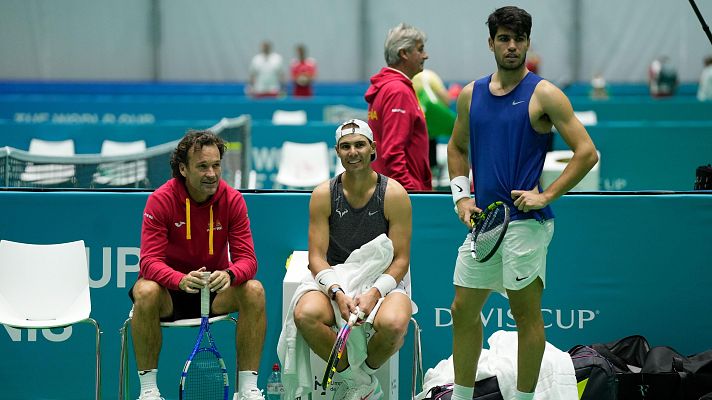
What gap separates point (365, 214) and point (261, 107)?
1056cm

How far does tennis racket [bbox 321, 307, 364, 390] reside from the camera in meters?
5.06

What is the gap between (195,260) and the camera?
565 centimetres

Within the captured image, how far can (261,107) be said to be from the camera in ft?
52.6

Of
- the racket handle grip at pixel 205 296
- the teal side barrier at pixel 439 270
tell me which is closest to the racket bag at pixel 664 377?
the teal side barrier at pixel 439 270

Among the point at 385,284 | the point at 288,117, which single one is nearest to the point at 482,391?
the point at 385,284

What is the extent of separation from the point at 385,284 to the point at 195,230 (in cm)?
101

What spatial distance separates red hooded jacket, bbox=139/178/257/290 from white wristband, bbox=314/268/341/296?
0.36 meters

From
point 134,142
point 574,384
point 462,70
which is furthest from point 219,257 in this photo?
point 462,70

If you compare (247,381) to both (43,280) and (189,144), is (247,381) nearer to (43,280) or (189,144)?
(189,144)

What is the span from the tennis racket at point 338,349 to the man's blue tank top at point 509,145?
850 mm

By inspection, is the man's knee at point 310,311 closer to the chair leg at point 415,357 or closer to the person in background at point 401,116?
the chair leg at point 415,357

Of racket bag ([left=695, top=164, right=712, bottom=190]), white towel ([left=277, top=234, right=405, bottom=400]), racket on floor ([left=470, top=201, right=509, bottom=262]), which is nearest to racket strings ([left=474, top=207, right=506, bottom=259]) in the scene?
racket on floor ([left=470, top=201, right=509, bottom=262])

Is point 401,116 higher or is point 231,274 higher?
point 401,116

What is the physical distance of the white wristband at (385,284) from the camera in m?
5.41
